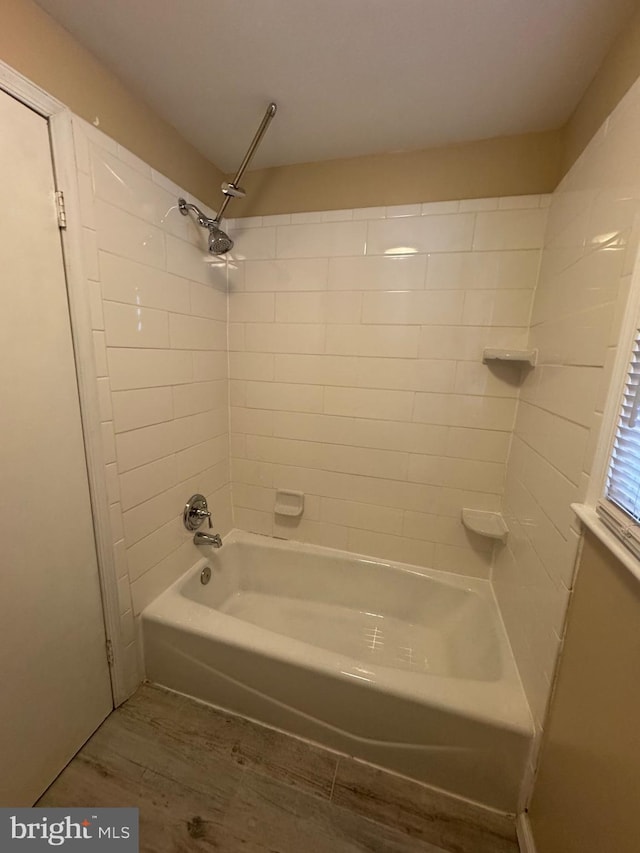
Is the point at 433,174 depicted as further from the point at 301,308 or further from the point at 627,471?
the point at 627,471

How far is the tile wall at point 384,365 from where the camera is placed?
1.40m

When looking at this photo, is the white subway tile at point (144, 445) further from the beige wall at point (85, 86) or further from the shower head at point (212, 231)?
the beige wall at point (85, 86)

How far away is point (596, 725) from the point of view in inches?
27.3

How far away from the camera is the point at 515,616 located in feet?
4.01

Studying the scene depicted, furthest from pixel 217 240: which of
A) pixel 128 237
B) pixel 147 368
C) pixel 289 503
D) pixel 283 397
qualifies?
pixel 289 503

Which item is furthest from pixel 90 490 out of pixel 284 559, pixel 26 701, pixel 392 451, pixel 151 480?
pixel 392 451

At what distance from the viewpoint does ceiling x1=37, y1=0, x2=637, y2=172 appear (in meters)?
0.84

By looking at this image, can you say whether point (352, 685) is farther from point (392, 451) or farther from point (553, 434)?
point (553, 434)

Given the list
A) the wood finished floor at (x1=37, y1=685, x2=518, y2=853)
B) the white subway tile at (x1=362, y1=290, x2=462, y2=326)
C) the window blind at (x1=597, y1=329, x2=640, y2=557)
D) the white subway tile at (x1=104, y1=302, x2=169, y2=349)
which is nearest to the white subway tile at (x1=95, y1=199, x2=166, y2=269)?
the white subway tile at (x1=104, y1=302, x2=169, y2=349)

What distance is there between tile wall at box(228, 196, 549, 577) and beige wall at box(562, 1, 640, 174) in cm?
→ 21

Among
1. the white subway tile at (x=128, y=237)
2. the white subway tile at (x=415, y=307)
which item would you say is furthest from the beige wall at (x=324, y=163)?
the white subway tile at (x=415, y=307)

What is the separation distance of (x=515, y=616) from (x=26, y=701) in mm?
1635

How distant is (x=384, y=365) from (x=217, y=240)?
3.13ft

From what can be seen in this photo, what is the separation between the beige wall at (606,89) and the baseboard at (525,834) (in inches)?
79.7
